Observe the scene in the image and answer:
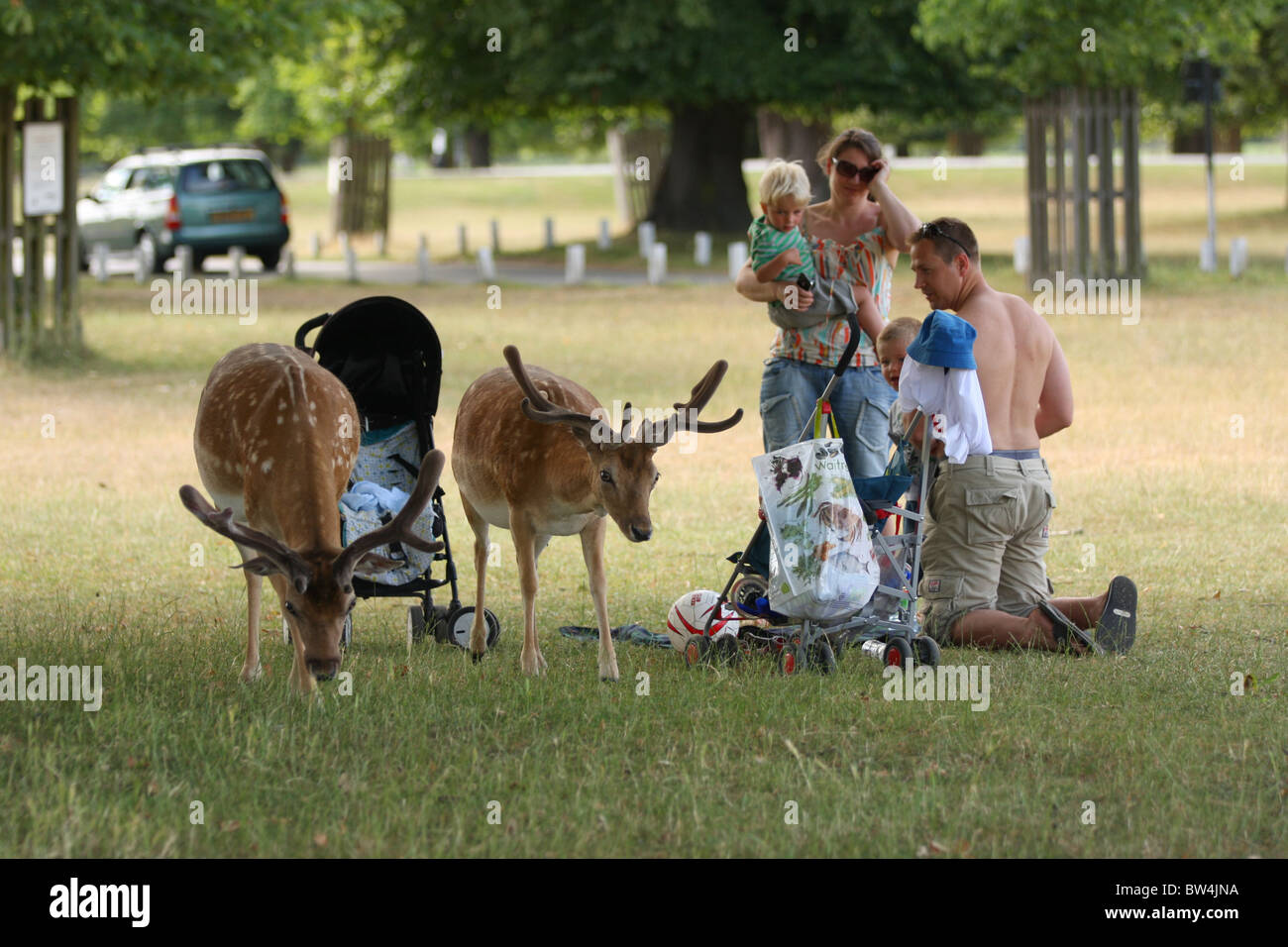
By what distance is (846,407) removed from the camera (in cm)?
840

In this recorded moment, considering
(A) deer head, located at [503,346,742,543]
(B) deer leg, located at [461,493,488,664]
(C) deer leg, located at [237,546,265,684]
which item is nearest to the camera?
(A) deer head, located at [503,346,742,543]

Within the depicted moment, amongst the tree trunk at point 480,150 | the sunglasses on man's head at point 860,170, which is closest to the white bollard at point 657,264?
the sunglasses on man's head at point 860,170

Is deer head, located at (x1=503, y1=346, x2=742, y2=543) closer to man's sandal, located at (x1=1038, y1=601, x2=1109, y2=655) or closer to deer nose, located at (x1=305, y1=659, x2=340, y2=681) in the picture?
deer nose, located at (x1=305, y1=659, x2=340, y2=681)

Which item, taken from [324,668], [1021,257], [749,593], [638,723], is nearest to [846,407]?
[749,593]

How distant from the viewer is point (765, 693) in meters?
7.06

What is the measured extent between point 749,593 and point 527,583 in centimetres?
106

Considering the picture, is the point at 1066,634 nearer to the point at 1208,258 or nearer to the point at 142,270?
the point at 1208,258

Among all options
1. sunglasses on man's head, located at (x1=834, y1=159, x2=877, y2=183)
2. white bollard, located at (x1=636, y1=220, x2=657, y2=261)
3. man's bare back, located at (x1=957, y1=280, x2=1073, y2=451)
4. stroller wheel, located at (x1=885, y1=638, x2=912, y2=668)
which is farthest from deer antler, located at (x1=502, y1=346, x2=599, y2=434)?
white bollard, located at (x1=636, y1=220, x2=657, y2=261)

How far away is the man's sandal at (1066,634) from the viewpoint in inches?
310

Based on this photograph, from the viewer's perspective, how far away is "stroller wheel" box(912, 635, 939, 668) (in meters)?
7.45

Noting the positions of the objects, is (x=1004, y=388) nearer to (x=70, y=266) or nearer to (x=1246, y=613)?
(x=1246, y=613)

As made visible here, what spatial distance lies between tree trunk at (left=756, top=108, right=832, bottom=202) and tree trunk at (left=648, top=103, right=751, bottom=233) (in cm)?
132

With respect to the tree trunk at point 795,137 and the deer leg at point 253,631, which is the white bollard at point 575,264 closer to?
the tree trunk at point 795,137

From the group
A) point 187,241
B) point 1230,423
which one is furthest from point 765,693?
point 187,241
